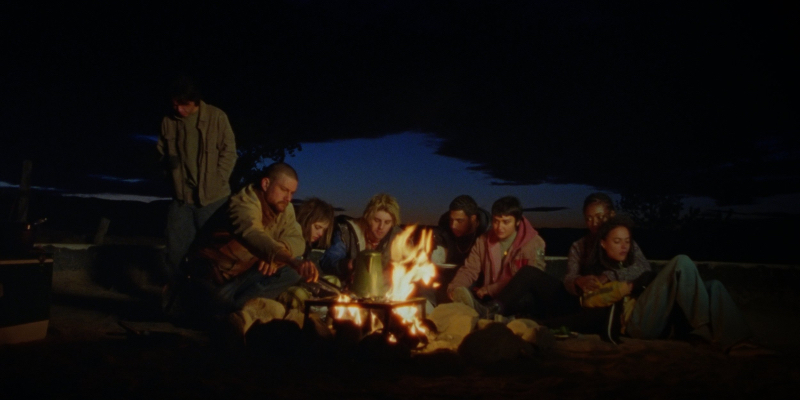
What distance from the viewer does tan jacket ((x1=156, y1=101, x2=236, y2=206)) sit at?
21.1 ft

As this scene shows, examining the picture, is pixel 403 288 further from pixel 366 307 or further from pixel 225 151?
pixel 225 151

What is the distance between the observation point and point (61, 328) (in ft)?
18.2

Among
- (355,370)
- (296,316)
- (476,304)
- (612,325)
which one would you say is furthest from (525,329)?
(296,316)

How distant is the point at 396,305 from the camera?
4.67 metres

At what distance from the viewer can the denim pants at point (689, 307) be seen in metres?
4.98

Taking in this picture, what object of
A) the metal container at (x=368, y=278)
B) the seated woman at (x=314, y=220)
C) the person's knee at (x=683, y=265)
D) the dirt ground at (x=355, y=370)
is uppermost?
the seated woman at (x=314, y=220)

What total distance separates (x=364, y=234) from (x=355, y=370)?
7.75 ft

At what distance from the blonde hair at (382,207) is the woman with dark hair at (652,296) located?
1.87 m

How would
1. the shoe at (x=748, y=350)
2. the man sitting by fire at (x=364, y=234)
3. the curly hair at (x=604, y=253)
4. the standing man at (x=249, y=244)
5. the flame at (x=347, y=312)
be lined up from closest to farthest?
1. the shoe at (x=748, y=350)
2. the flame at (x=347, y=312)
3. the curly hair at (x=604, y=253)
4. the standing man at (x=249, y=244)
5. the man sitting by fire at (x=364, y=234)

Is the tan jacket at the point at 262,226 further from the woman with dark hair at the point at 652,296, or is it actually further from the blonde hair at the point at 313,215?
the woman with dark hair at the point at 652,296

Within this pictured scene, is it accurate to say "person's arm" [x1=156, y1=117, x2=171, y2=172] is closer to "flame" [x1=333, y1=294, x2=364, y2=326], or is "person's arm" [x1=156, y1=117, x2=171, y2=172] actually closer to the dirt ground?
the dirt ground

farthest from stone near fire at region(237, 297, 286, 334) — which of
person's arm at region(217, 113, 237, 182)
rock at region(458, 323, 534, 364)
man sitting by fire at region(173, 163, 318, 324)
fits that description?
rock at region(458, 323, 534, 364)

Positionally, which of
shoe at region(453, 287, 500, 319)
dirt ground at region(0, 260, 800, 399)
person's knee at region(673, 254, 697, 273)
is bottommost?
dirt ground at region(0, 260, 800, 399)

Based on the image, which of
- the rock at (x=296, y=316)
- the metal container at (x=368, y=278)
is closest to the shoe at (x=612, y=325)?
the metal container at (x=368, y=278)
